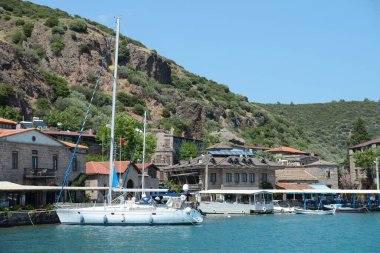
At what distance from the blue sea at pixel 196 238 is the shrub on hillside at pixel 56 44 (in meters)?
82.2

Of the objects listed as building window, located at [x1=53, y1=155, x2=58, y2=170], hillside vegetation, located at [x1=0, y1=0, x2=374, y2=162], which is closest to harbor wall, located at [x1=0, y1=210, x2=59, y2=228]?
building window, located at [x1=53, y1=155, x2=58, y2=170]

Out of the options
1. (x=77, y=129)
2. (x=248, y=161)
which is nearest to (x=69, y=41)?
(x=77, y=129)

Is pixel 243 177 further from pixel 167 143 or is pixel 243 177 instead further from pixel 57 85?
pixel 57 85

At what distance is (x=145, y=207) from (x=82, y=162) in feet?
58.6

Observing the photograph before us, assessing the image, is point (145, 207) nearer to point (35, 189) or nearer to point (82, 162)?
point (35, 189)

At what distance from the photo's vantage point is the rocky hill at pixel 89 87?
100 metres

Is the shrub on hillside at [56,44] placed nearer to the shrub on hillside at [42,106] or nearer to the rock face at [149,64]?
the rock face at [149,64]

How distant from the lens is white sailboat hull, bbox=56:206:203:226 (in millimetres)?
47469

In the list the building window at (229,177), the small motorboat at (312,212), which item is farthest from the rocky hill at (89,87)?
the small motorboat at (312,212)

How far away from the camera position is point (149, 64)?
14562 centimetres

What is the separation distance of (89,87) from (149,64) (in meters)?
27.3

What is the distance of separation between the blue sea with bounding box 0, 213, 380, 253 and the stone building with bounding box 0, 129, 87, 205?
8678mm

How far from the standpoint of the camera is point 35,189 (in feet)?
161

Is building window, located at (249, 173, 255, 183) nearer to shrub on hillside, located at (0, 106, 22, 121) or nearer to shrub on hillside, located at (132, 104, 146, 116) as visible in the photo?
shrub on hillside, located at (0, 106, 22, 121)
